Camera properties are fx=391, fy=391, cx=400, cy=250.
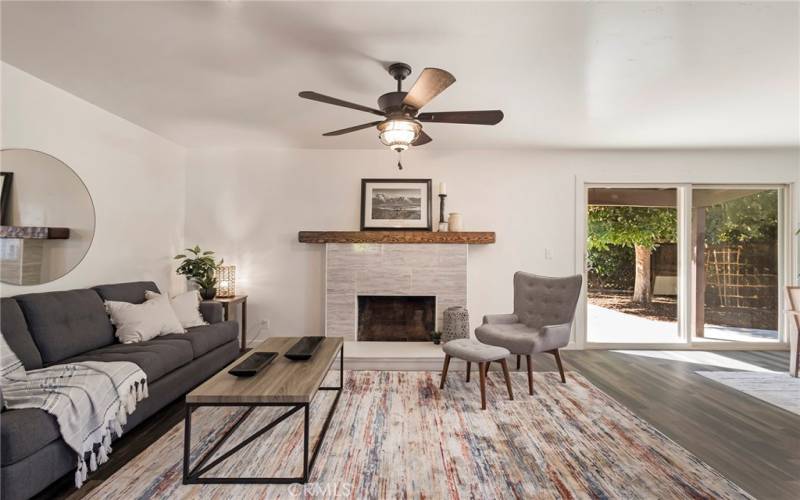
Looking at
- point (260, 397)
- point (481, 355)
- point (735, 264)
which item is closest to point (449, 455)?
point (481, 355)

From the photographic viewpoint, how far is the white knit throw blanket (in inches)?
72.0

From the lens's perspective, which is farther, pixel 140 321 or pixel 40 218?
pixel 140 321

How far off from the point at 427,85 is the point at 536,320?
2.54 m

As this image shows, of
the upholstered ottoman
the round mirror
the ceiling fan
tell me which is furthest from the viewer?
the upholstered ottoman

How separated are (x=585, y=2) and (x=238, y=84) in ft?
7.76

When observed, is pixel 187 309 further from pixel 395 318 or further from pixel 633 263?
pixel 633 263

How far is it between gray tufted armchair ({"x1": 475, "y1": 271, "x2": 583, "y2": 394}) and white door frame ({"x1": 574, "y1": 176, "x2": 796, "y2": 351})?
4.19ft

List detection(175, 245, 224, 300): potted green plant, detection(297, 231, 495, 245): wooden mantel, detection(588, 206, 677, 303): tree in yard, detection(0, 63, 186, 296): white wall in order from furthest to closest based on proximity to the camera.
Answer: detection(588, 206, 677, 303): tree in yard < detection(297, 231, 495, 245): wooden mantel < detection(175, 245, 224, 300): potted green plant < detection(0, 63, 186, 296): white wall

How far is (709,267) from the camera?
4.84 m

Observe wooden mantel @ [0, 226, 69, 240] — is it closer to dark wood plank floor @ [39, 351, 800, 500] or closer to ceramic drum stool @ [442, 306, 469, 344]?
dark wood plank floor @ [39, 351, 800, 500]

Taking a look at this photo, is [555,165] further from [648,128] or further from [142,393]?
[142,393]

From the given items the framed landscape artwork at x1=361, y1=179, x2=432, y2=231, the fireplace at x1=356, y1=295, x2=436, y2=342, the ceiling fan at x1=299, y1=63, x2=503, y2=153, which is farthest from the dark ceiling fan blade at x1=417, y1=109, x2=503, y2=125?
the fireplace at x1=356, y1=295, x2=436, y2=342

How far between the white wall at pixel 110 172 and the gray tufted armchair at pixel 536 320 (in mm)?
3442

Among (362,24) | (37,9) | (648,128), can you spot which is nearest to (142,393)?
(37,9)
